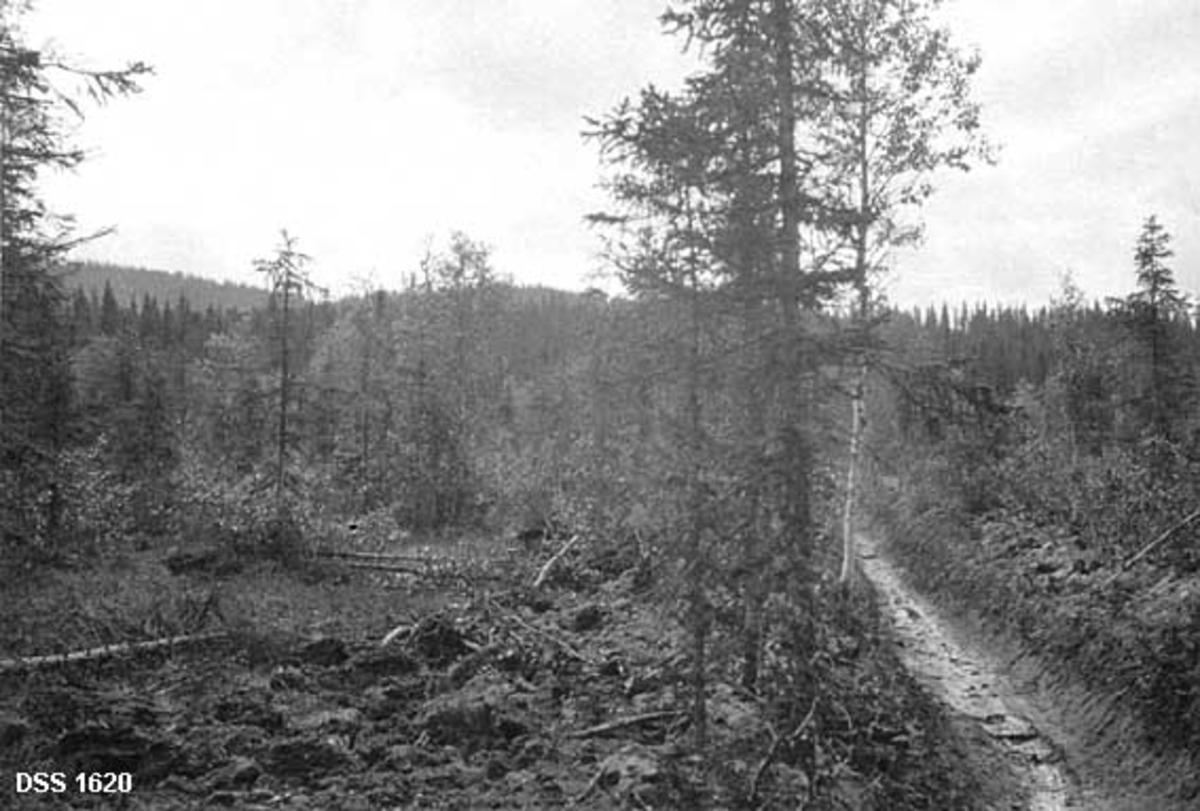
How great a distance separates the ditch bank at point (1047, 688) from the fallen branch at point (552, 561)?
26.7ft

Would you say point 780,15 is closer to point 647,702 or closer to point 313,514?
point 647,702

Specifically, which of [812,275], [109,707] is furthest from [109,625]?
[812,275]

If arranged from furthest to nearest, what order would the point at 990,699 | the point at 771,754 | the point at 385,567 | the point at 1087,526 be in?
the point at 385,567 → the point at 1087,526 → the point at 990,699 → the point at 771,754

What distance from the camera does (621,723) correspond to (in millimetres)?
11352

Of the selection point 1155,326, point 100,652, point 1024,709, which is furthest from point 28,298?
point 1155,326

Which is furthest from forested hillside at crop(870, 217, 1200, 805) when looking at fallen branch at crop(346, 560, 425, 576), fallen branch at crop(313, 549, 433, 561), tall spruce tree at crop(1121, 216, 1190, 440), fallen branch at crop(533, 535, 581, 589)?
fallen branch at crop(313, 549, 433, 561)

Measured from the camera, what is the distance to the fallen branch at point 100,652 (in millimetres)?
11586

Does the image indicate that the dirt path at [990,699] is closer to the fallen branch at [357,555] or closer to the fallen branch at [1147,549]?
the fallen branch at [1147,549]

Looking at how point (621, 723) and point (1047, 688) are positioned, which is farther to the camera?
point (1047, 688)

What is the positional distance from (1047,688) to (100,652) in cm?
1586

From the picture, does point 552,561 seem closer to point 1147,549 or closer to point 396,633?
point 396,633

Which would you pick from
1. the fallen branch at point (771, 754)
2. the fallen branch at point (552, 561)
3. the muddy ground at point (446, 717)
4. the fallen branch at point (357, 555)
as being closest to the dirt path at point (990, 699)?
the muddy ground at point (446, 717)

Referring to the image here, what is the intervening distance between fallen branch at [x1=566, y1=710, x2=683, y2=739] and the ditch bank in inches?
204

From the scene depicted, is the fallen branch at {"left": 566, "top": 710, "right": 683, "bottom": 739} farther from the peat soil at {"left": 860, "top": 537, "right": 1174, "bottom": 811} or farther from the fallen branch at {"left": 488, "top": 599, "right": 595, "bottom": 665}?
the peat soil at {"left": 860, "top": 537, "right": 1174, "bottom": 811}
